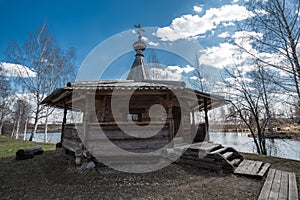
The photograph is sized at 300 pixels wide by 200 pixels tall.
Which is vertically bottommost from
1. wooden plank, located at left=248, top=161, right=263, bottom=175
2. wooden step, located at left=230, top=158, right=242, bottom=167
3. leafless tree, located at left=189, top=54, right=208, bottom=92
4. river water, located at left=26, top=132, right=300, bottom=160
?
river water, located at left=26, top=132, right=300, bottom=160

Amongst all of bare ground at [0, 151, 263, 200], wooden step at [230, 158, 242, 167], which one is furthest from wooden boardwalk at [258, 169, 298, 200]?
wooden step at [230, 158, 242, 167]

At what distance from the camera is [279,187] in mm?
3980

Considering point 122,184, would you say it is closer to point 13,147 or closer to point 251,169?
point 251,169

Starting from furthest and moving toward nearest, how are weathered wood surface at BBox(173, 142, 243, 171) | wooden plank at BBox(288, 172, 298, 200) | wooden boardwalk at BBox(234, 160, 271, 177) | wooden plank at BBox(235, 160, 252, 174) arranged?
weathered wood surface at BBox(173, 142, 243, 171) → wooden plank at BBox(235, 160, 252, 174) → wooden boardwalk at BBox(234, 160, 271, 177) → wooden plank at BBox(288, 172, 298, 200)

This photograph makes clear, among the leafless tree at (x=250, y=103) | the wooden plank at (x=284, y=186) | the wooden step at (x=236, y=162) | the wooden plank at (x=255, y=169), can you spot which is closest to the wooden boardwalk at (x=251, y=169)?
the wooden plank at (x=255, y=169)

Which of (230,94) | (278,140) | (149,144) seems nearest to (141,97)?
(149,144)

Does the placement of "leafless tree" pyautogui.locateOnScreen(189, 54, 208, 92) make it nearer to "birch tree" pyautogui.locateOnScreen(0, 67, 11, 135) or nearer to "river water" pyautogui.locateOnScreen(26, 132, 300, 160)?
"river water" pyautogui.locateOnScreen(26, 132, 300, 160)

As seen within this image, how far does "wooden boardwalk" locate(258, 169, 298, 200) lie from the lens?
3518mm

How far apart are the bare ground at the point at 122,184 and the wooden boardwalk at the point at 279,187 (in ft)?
0.61

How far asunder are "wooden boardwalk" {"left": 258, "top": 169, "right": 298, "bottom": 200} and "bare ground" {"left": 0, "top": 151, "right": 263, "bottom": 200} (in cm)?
19

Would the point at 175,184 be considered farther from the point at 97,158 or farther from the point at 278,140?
the point at 278,140

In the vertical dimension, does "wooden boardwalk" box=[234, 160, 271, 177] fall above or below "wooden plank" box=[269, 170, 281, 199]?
above

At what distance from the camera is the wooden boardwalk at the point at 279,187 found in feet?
11.5

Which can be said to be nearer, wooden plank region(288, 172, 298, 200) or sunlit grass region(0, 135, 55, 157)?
wooden plank region(288, 172, 298, 200)
